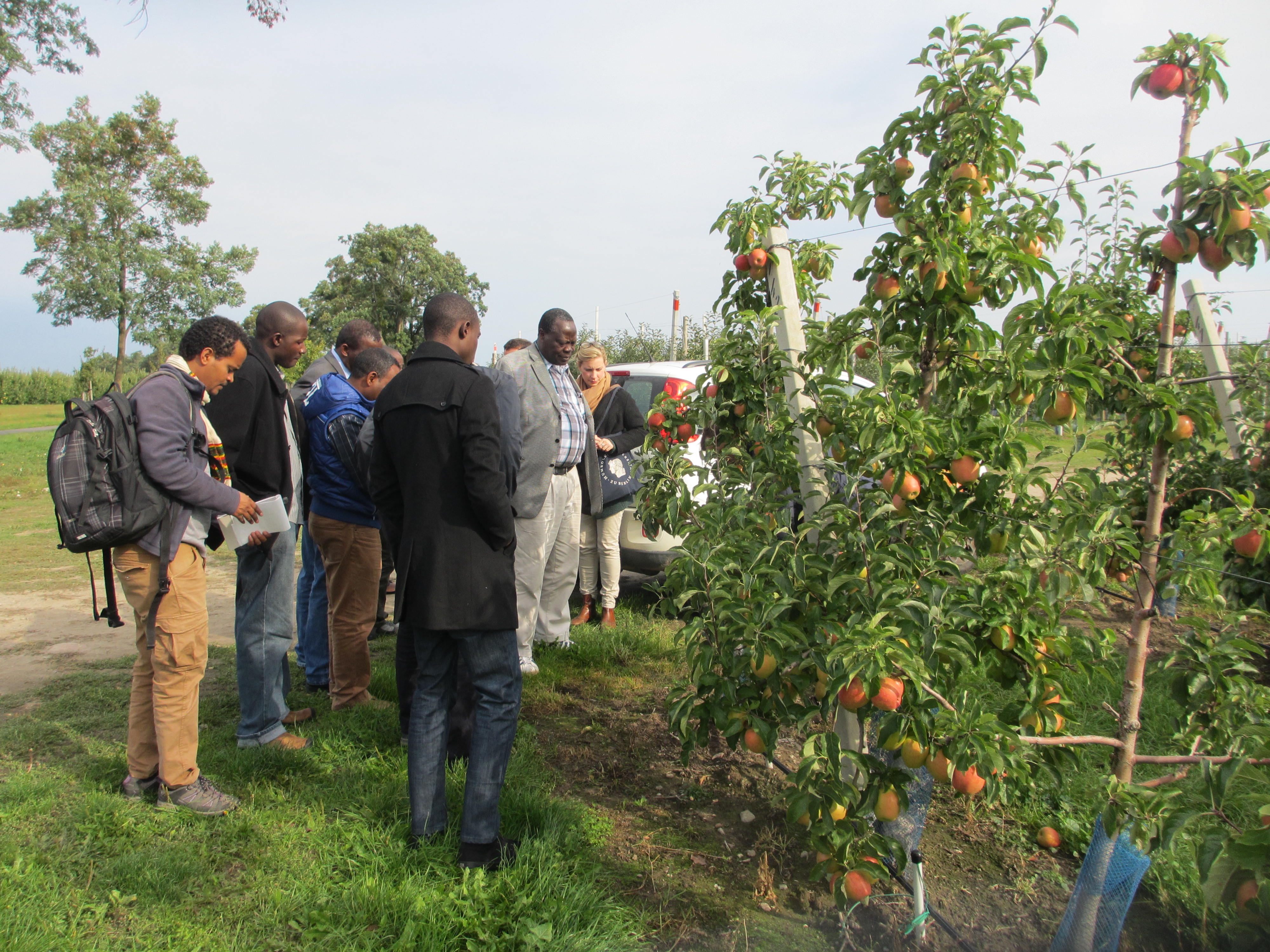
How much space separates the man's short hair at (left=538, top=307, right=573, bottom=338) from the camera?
424 centimetres

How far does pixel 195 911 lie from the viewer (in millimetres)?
2430

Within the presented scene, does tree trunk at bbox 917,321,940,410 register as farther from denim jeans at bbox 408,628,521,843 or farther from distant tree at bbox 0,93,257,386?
distant tree at bbox 0,93,257,386

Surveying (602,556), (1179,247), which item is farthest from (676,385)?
(1179,247)

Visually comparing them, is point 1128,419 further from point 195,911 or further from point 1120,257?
point 195,911

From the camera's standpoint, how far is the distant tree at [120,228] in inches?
855

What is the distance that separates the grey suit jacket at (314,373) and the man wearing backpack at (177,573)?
1.22 meters

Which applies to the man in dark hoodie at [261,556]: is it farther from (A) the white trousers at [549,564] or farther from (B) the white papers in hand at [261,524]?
(A) the white trousers at [549,564]

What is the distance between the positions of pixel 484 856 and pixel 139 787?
59.4 inches

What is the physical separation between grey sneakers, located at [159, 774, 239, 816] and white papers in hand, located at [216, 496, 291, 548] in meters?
0.94

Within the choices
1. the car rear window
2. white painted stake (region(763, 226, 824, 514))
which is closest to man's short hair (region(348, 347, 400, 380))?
the car rear window

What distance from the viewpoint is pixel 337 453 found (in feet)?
12.4

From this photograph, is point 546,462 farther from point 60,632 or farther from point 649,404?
point 60,632

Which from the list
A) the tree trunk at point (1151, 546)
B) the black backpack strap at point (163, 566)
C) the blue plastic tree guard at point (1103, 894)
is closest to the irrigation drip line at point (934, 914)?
the blue plastic tree guard at point (1103, 894)

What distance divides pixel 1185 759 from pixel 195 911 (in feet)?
9.58
